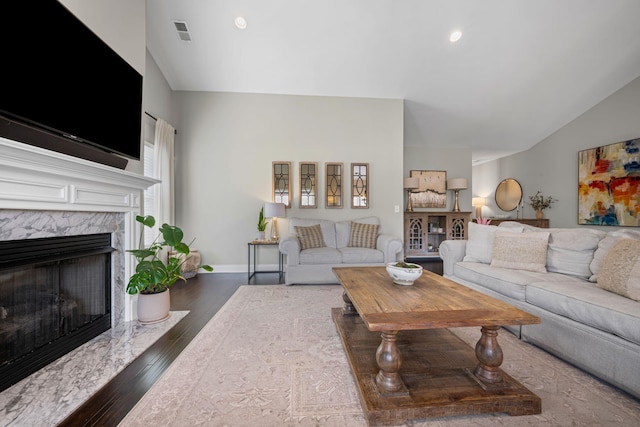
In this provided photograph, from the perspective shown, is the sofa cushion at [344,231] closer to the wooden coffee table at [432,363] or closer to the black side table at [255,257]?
the black side table at [255,257]

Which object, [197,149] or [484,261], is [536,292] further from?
[197,149]

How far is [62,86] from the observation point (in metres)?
1.61

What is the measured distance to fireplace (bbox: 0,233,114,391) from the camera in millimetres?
1480

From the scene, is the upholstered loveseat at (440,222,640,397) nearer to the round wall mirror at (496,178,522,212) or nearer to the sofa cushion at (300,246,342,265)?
the sofa cushion at (300,246,342,265)

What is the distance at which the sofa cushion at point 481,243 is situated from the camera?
2.66 metres

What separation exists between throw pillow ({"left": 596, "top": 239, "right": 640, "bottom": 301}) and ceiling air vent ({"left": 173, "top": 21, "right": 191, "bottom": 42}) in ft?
15.9

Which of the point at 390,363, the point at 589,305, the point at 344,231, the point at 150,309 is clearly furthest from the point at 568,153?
the point at 150,309

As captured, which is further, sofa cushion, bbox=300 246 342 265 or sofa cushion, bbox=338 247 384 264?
sofa cushion, bbox=338 247 384 264

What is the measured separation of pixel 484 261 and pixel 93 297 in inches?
145

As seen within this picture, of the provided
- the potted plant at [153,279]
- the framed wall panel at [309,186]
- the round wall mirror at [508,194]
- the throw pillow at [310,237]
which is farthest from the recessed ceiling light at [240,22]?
the round wall mirror at [508,194]

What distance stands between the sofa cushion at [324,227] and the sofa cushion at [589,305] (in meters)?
2.58

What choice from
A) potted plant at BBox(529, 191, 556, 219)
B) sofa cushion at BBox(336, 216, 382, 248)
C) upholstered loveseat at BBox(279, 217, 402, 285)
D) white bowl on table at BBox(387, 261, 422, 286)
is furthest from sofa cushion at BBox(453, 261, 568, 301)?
potted plant at BBox(529, 191, 556, 219)

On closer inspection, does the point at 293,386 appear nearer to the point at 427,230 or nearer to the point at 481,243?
the point at 481,243

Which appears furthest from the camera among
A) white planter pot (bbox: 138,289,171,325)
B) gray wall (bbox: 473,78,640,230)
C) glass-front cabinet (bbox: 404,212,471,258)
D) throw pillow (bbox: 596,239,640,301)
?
glass-front cabinet (bbox: 404,212,471,258)
